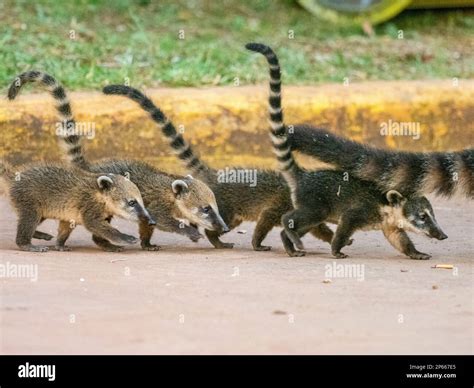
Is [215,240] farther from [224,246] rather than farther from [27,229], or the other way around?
[27,229]

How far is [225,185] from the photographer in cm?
917

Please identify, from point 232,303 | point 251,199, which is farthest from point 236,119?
point 232,303

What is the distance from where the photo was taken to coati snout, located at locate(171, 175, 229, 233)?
8.88m

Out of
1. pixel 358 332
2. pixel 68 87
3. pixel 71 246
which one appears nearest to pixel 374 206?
pixel 71 246

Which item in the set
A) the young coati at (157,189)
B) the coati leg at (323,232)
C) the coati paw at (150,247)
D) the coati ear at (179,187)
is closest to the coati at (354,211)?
the coati leg at (323,232)

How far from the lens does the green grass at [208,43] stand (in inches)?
489

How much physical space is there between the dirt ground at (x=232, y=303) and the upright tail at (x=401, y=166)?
1.63 ft

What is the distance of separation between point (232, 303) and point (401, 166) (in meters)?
2.50

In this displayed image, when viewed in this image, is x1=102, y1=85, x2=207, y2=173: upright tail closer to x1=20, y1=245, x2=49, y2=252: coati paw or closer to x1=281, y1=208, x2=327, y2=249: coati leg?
x1=281, y1=208, x2=327, y2=249: coati leg

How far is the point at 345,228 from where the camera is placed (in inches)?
336

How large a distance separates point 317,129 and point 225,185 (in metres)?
Result: 0.85

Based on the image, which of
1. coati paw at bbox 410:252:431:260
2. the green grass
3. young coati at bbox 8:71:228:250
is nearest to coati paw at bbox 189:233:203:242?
young coati at bbox 8:71:228:250

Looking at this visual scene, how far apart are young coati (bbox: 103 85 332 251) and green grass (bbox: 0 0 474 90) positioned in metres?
2.81
